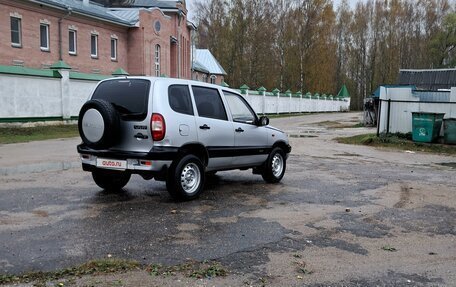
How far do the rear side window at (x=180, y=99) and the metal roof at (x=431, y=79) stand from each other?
38680 mm

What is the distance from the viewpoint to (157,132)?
670 cm

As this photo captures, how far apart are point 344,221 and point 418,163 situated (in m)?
8.12

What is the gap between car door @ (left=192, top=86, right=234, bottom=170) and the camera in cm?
749

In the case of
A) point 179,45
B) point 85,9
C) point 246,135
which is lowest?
point 246,135

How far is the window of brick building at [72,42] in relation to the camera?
34.8 m

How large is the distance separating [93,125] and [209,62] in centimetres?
5596

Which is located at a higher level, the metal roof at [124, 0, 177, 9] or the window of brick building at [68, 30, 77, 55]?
the metal roof at [124, 0, 177, 9]

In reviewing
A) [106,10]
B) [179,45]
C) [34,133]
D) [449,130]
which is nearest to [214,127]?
[449,130]

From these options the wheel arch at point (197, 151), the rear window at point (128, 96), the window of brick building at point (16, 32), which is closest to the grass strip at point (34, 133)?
the window of brick building at point (16, 32)

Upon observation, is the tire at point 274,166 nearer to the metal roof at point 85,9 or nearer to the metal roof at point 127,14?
the metal roof at point 85,9

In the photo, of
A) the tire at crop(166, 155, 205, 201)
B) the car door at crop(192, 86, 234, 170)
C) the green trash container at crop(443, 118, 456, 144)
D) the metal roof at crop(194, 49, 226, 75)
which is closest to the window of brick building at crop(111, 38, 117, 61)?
the metal roof at crop(194, 49, 226, 75)

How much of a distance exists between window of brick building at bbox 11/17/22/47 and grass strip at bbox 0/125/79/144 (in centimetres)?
1087

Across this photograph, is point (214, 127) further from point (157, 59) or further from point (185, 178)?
point (157, 59)

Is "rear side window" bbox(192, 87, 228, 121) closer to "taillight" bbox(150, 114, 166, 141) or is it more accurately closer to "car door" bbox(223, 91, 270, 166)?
"car door" bbox(223, 91, 270, 166)
